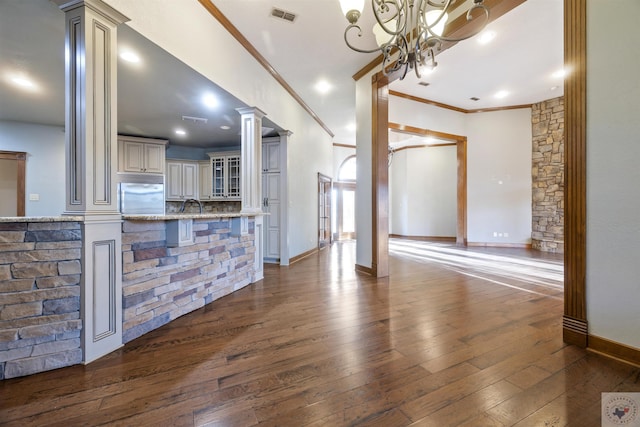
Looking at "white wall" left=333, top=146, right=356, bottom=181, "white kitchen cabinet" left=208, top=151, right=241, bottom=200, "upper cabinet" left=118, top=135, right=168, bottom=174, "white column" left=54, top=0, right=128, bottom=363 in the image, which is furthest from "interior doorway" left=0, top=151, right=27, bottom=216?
"white wall" left=333, top=146, right=356, bottom=181

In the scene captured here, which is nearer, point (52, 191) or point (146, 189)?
point (52, 191)

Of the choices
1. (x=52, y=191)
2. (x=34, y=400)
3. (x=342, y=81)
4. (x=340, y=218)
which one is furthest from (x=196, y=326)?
(x=340, y=218)

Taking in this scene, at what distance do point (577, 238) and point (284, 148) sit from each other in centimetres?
409

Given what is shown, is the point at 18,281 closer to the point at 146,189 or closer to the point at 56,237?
the point at 56,237

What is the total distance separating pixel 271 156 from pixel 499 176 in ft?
18.7

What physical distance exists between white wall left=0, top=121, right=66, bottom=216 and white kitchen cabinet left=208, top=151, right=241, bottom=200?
2664 mm

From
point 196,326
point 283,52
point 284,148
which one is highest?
point 283,52

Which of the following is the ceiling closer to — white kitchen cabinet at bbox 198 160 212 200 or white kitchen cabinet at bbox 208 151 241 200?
white kitchen cabinet at bbox 208 151 241 200

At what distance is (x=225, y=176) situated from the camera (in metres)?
5.93

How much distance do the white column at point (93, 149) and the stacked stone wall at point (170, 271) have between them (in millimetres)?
188

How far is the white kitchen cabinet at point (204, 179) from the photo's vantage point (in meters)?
6.13

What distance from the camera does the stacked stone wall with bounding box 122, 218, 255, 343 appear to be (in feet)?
6.67

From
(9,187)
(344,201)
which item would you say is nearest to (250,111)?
(9,187)

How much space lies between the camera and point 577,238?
1849 millimetres
